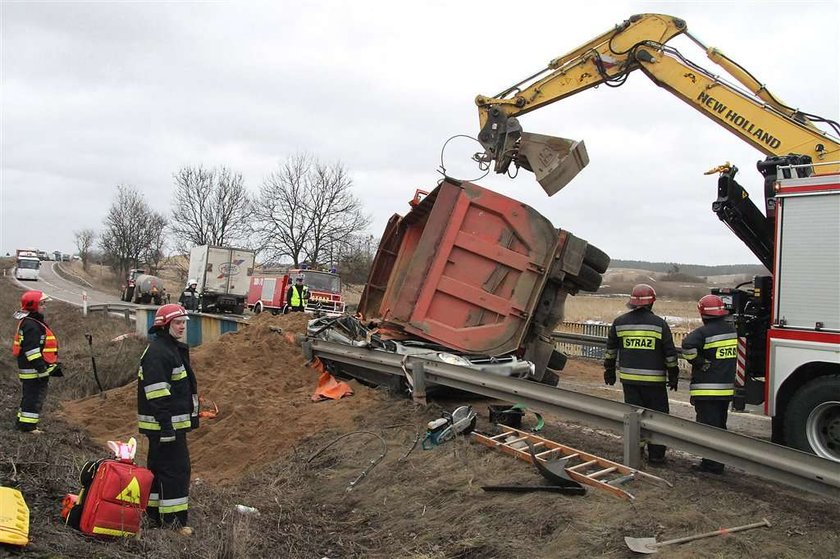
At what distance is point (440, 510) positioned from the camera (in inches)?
187

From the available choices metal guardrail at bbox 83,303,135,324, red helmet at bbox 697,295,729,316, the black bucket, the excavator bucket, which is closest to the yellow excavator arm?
the excavator bucket

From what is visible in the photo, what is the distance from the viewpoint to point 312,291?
23.5m

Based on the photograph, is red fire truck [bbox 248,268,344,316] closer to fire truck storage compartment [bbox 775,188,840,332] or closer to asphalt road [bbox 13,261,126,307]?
fire truck storage compartment [bbox 775,188,840,332]

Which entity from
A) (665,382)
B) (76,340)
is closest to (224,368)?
(665,382)

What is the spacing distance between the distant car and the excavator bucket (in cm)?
235

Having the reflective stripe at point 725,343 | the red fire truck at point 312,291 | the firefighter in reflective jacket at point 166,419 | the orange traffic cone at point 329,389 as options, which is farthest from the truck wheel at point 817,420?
the red fire truck at point 312,291

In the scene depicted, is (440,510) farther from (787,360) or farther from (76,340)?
(76,340)

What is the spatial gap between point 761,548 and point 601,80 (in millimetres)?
6568

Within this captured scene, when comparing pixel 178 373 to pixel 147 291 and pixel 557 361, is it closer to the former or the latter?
pixel 557 361

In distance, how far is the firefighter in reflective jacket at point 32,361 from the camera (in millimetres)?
7203

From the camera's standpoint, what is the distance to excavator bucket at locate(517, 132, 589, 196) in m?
8.16

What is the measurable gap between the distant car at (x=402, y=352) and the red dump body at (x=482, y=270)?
142 millimetres

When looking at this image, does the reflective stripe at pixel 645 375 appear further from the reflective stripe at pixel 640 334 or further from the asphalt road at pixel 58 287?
the asphalt road at pixel 58 287

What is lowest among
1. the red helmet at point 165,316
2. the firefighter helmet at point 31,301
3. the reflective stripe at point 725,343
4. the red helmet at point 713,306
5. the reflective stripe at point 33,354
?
the reflective stripe at point 33,354
